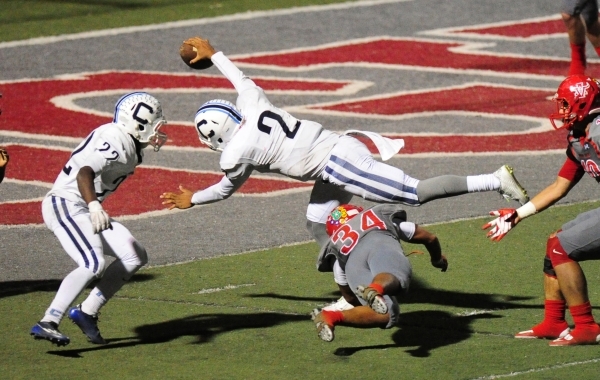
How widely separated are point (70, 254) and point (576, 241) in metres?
3.10

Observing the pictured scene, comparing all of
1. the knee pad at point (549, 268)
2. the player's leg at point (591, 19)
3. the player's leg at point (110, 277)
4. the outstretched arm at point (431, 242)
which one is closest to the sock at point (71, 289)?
the player's leg at point (110, 277)

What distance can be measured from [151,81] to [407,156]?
4.71 metres

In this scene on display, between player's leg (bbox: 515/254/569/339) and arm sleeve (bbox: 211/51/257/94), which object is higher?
arm sleeve (bbox: 211/51/257/94)

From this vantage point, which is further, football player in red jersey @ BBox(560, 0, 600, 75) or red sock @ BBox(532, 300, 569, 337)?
football player in red jersey @ BBox(560, 0, 600, 75)

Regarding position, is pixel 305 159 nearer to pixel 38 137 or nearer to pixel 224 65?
pixel 224 65

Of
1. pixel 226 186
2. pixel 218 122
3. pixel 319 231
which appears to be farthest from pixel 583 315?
pixel 218 122

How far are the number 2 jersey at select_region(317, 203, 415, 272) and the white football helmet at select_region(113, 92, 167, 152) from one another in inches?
51.3

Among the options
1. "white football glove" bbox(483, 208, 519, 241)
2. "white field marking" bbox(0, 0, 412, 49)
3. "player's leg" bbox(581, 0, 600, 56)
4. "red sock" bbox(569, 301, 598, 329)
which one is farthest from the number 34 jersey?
"white field marking" bbox(0, 0, 412, 49)

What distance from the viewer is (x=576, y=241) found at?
23.6 ft

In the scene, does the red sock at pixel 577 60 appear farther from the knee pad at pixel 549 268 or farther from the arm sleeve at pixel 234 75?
the knee pad at pixel 549 268

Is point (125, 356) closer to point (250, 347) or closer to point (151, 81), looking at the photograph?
point (250, 347)

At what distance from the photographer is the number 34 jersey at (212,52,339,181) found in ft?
25.9

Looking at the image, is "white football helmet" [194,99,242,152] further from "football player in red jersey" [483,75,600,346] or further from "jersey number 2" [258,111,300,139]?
"football player in red jersey" [483,75,600,346]

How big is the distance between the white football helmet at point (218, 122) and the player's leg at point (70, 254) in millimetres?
934
